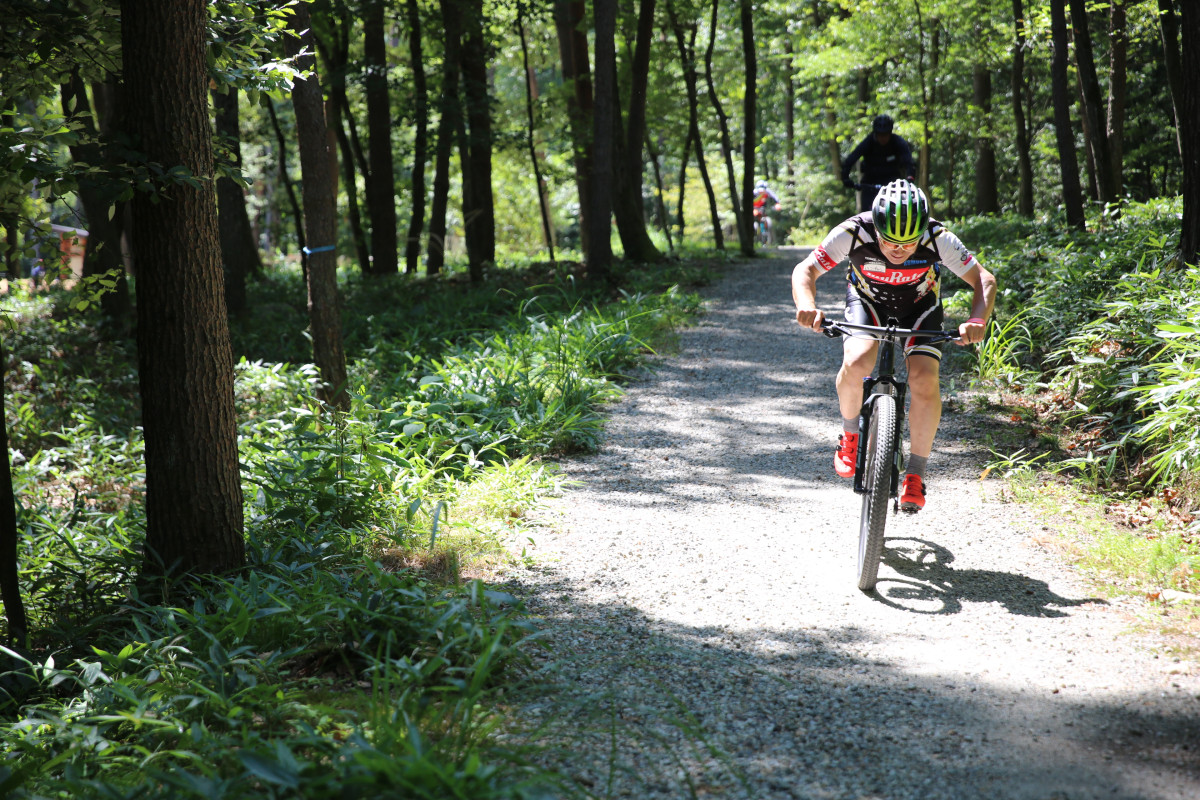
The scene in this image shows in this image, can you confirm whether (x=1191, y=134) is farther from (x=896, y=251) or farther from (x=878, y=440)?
(x=878, y=440)

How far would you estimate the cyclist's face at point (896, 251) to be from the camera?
13.9 ft

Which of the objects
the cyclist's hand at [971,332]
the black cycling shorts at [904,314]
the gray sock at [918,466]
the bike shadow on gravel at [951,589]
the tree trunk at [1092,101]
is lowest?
the bike shadow on gravel at [951,589]

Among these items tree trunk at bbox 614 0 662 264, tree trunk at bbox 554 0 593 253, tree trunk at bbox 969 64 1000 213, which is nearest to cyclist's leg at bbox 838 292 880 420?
tree trunk at bbox 614 0 662 264

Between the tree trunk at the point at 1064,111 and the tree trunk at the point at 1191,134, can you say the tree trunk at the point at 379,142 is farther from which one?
the tree trunk at the point at 1191,134

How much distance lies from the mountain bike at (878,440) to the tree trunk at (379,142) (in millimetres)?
13727

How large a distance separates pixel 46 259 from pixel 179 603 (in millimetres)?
1958

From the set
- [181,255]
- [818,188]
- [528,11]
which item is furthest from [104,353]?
[818,188]

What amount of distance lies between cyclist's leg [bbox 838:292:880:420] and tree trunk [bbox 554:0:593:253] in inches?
479

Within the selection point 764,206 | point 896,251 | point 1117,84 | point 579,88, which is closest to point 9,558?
point 896,251

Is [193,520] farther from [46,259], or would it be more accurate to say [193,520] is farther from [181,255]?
[46,259]

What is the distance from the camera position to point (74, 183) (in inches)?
151

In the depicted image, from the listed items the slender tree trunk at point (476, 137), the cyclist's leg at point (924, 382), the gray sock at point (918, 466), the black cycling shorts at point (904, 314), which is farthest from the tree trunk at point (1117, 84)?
the gray sock at point (918, 466)

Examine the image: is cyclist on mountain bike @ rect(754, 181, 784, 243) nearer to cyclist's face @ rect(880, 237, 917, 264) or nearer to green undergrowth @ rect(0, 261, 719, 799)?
green undergrowth @ rect(0, 261, 719, 799)

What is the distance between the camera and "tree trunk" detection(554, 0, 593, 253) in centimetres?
1628
